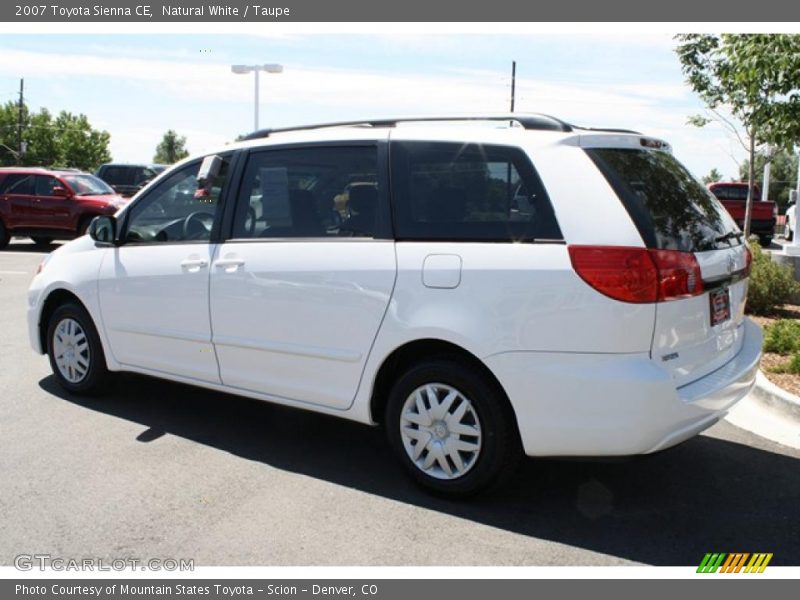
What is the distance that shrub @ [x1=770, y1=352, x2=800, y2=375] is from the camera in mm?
6184

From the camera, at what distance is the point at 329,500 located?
14.0ft

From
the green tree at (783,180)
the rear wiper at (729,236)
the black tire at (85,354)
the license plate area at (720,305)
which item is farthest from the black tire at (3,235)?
the green tree at (783,180)

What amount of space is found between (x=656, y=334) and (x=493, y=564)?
1.25m

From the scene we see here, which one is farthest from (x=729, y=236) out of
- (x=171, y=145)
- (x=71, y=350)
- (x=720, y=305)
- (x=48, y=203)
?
(x=171, y=145)

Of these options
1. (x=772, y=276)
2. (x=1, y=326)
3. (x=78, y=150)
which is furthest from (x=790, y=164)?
(x=78, y=150)

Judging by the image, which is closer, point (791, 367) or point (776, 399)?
point (776, 399)

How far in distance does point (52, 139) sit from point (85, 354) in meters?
81.9

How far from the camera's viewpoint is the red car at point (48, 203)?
663 inches

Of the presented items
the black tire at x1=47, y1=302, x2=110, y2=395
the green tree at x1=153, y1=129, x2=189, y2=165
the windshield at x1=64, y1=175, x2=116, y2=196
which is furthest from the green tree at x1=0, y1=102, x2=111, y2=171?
the black tire at x1=47, y1=302, x2=110, y2=395

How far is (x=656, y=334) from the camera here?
12.0 feet

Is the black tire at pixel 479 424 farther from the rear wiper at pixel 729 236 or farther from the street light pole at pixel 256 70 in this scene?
the street light pole at pixel 256 70

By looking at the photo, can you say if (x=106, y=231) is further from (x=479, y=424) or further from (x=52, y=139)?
(x=52, y=139)

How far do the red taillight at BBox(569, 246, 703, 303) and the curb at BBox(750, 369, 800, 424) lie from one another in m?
2.23
